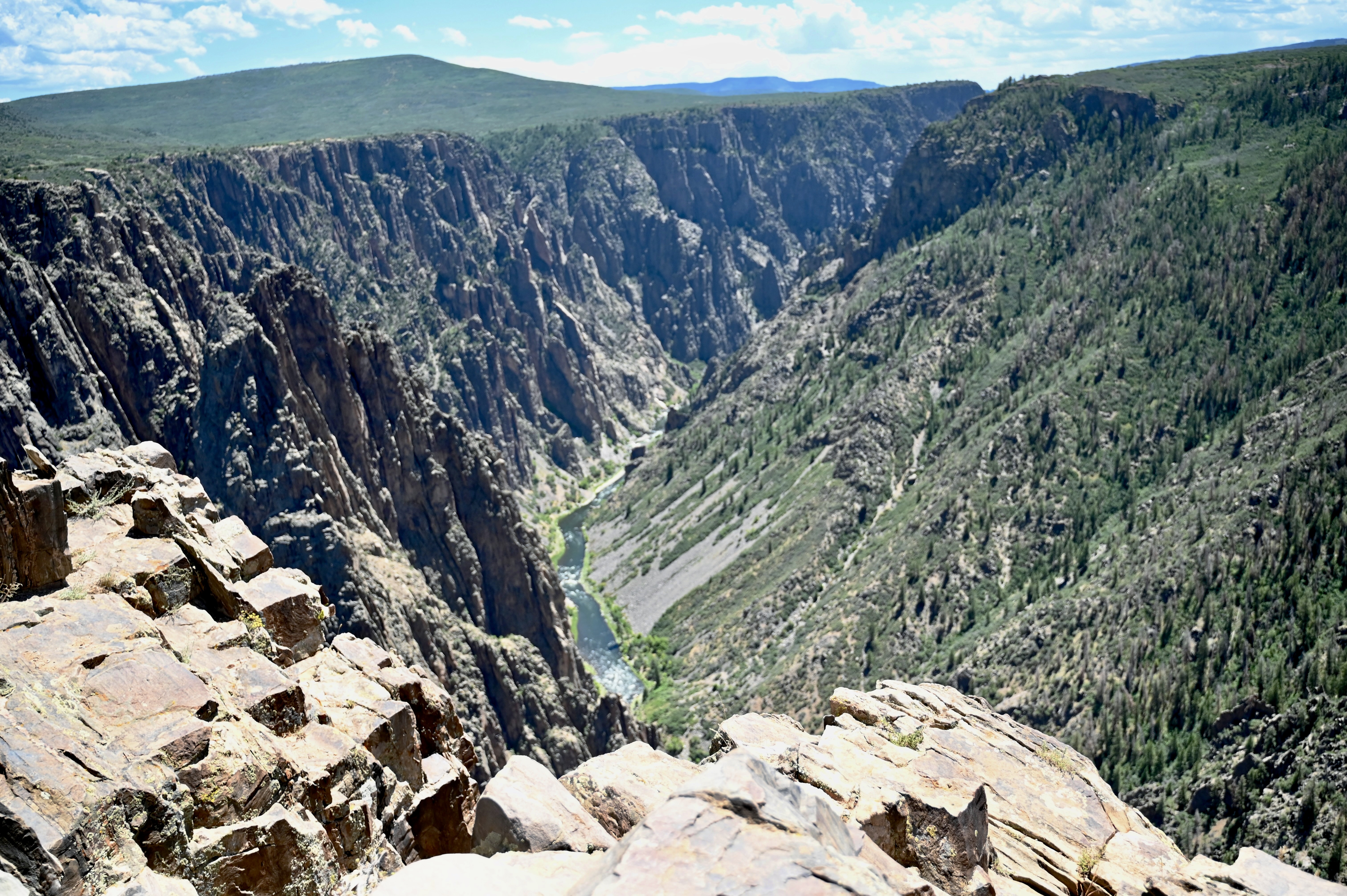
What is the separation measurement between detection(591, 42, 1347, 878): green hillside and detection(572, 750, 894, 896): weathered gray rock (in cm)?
4690

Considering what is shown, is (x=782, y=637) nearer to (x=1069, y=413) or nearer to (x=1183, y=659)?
(x=1069, y=413)

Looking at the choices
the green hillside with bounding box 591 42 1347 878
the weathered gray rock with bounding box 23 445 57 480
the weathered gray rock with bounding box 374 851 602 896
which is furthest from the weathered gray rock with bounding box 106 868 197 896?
the green hillside with bounding box 591 42 1347 878

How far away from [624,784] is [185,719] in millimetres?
9891

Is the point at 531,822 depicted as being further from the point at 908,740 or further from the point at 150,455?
the point at 150,455

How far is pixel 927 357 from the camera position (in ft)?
553

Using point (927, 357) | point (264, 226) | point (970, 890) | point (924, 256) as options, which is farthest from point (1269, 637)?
point (264, 226)

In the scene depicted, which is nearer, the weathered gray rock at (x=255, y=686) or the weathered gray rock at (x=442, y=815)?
the weathered gray rock at (x=255, y=686)

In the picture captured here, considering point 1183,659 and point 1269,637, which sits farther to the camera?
point 1183,659

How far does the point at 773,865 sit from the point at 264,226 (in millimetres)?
209053

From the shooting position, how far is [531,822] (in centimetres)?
2094

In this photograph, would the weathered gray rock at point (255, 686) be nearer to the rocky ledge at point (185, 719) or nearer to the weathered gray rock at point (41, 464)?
the rocky ledge at point (185, 719)

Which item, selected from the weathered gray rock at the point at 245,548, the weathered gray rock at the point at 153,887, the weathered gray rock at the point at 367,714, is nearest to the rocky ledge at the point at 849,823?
the weathered gray rock at the point at 367,714

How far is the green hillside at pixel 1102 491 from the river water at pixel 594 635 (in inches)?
134

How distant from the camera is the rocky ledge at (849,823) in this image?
14.3 metres
